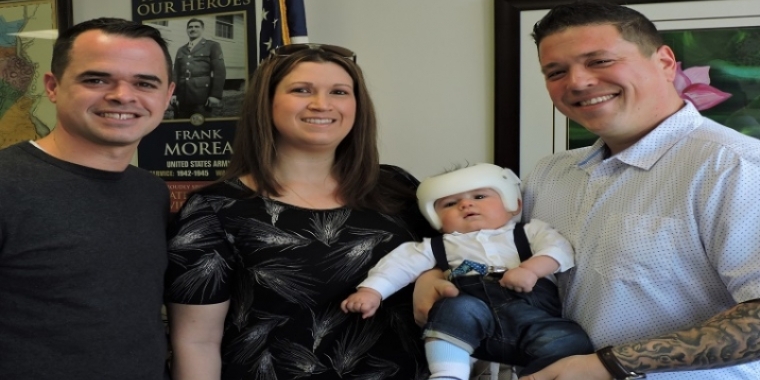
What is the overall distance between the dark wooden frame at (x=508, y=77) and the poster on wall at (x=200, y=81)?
1.06 m

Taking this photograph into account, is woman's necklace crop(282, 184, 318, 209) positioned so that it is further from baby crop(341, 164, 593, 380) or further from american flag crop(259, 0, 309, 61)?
american flag crop(259, 0, 309, 61)

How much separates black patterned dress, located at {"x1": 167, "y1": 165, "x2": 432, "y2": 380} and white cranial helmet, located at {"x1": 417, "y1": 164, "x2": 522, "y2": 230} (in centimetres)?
19

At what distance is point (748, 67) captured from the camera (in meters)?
2.39

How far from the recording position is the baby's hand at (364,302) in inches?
58.1

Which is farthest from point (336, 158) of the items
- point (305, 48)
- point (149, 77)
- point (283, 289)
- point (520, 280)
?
point (520, 280)

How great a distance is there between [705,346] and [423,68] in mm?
1801

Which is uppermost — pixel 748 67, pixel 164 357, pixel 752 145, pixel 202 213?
pixel 748 67

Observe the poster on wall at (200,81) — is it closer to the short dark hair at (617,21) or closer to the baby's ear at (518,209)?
the baby's ear at (518,209)

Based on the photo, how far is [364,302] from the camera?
148 centimetres

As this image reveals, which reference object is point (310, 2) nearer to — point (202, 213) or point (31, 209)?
point (202, 213)

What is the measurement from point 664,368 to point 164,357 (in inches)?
42.4

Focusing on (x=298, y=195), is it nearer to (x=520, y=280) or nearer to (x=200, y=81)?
(x=520, y=280)

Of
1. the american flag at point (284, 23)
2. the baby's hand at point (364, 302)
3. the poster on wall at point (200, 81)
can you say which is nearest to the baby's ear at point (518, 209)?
the baby's hand at point (364, 302)

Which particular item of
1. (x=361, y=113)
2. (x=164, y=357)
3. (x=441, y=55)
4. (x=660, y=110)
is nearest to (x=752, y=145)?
(x=660, y=110)
